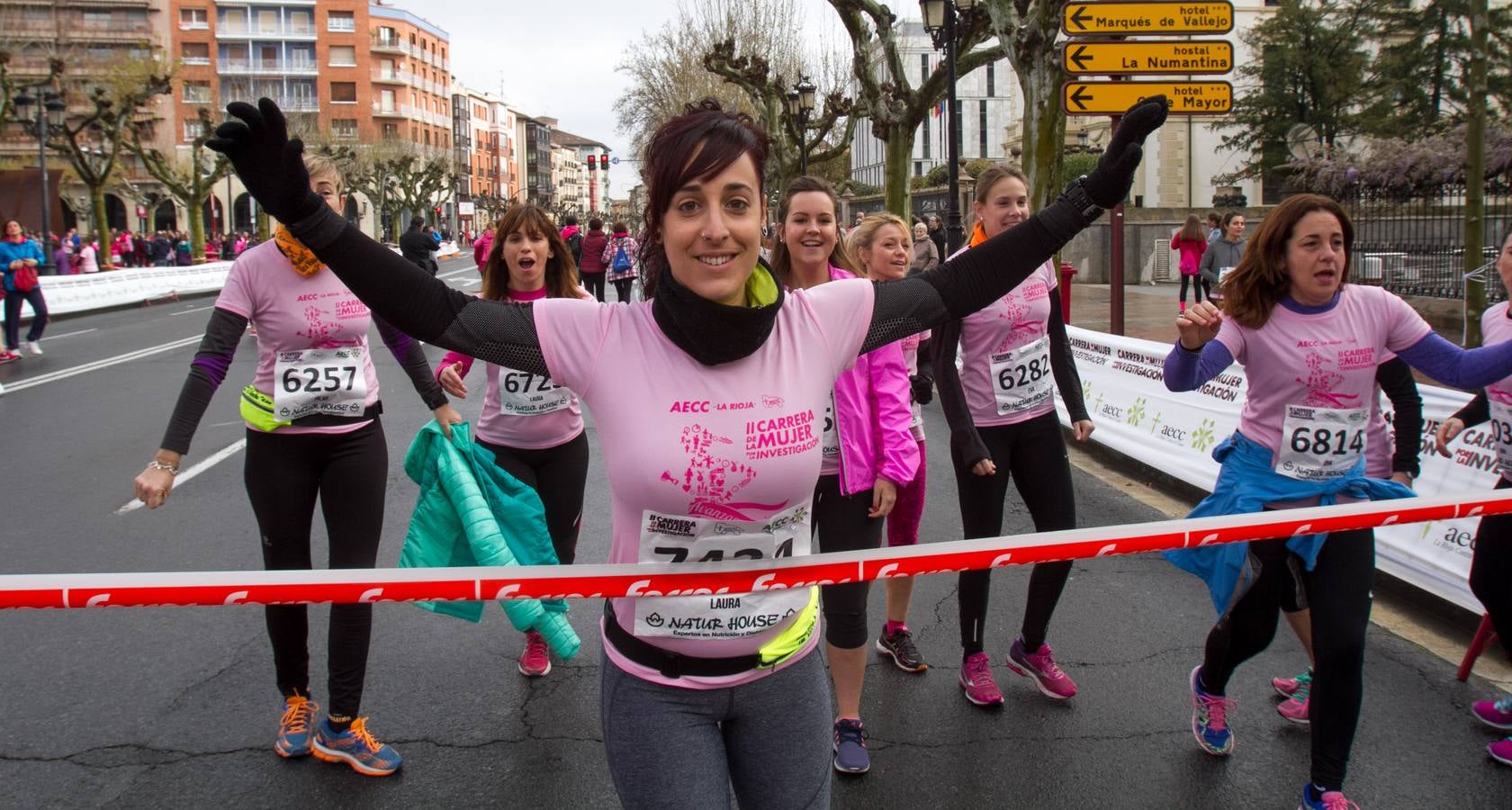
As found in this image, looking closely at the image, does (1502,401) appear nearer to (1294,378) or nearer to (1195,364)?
(1294,378)

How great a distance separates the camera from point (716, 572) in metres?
2.18

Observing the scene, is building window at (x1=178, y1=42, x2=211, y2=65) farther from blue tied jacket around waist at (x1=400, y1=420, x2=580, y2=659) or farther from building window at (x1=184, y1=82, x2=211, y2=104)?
blue tied jacket around waist at (x1=400, y1=420, x2=580, y2=659)

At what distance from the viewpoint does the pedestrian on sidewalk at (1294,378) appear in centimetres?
342

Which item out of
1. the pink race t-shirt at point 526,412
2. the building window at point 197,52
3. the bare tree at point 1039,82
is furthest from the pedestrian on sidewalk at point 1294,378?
the building window at point 197,52

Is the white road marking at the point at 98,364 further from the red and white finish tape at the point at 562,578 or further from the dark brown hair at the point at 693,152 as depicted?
the dark brown hair at the point at 693,152

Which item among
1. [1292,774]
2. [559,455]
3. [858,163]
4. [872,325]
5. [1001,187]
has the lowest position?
[1292,774]

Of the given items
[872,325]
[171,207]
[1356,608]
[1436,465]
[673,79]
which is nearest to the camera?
[872,325]

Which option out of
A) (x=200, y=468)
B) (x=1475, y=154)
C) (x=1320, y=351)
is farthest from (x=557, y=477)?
(x=1475, y=154)

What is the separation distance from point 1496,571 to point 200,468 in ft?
27.6

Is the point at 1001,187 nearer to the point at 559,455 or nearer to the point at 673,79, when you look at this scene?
the point at 559,455

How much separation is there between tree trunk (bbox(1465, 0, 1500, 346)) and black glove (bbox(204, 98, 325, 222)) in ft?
31.3

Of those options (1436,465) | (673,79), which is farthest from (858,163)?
(1436,465)

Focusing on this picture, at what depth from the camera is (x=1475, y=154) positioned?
30.6 ft

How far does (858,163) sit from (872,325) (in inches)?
4908
